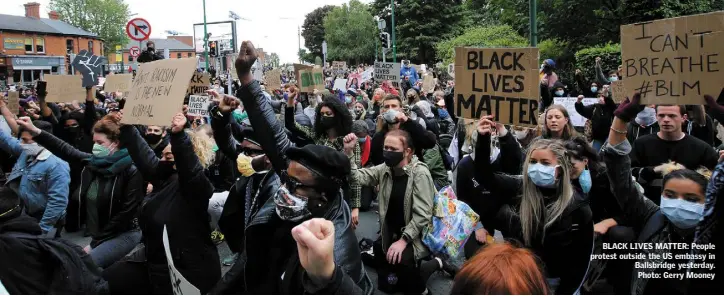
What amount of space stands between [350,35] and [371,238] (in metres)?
77.7

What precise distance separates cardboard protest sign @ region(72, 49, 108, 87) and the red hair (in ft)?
25.2

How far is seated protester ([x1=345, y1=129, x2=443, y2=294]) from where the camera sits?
4.30 metres

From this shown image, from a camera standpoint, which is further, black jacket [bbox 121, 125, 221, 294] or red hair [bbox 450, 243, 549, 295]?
black jacket [bbox 121, 125, 221, 294]

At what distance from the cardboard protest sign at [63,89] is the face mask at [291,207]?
7674 mm

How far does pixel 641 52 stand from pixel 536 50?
702 mm

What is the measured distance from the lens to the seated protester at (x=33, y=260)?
107 inches

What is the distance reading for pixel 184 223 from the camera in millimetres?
3555

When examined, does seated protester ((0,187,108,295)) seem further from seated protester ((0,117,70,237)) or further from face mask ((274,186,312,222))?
seated protester ((0,117,70,237))

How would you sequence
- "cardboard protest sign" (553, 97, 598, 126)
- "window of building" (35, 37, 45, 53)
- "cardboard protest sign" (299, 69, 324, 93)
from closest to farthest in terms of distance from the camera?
1. "cardboard protest sign" (553, 97, 598, 126)
2. "cardboard protest sign" (299, 69, 324, 93)
3. "window of building" (35, 37, 45, 53)

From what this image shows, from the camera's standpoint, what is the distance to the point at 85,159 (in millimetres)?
4762

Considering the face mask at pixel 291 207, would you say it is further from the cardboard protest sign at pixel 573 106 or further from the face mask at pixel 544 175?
the cardboard protest sign at pixel 573 106

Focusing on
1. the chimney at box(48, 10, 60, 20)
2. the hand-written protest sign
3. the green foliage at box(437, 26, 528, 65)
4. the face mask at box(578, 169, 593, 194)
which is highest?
the chimney at box(48, 10, 60, 20)

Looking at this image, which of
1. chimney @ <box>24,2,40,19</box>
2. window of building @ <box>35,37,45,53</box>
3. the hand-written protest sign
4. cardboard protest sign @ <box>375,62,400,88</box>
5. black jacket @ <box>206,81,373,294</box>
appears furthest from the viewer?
chimney @ <box>24,2,40,19</box>

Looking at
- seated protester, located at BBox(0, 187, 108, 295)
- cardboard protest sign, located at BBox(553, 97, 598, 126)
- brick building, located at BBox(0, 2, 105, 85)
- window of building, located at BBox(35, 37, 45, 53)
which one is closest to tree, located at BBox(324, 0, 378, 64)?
brick building, located at BBox(0, 2, 105, 85)
